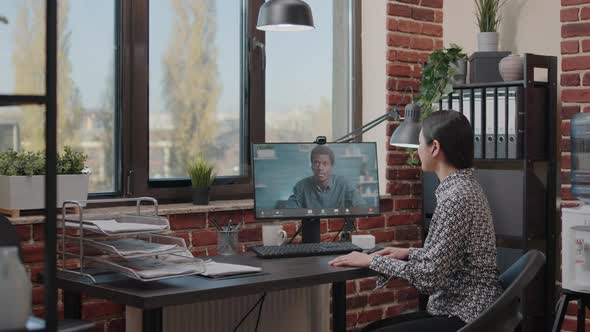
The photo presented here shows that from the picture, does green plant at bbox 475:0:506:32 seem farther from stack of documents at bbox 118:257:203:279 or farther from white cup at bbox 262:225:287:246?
stack of documents at bbox 118:257:203:279

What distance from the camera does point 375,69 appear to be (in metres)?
4.49

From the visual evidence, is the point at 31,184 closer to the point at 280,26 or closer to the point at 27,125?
the point at 27,125

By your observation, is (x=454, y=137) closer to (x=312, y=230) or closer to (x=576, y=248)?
(x=312, y=230)

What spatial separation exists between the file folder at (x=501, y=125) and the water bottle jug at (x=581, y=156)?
344 mm

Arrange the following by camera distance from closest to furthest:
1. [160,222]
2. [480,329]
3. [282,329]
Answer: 1. [480,329]
2. [160,222]
3. [282,329]

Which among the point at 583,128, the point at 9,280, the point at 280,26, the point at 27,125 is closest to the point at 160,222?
the point at 27,125

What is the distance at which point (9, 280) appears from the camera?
1.44 metres

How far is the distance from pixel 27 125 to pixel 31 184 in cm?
34

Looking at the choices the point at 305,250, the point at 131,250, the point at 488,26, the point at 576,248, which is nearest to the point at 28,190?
the point at 131,250

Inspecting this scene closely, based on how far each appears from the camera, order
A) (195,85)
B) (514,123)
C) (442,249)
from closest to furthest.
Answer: (442,249)
(195,85)
(514,123)

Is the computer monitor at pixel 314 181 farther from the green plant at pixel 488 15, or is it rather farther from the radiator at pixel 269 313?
the green plant at pixel 488 15

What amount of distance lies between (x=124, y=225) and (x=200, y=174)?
0.89 meters

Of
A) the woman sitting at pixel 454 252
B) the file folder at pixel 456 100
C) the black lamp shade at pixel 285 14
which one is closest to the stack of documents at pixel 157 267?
the woman sitting at pixel 454 252

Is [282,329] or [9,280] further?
[282,329]
